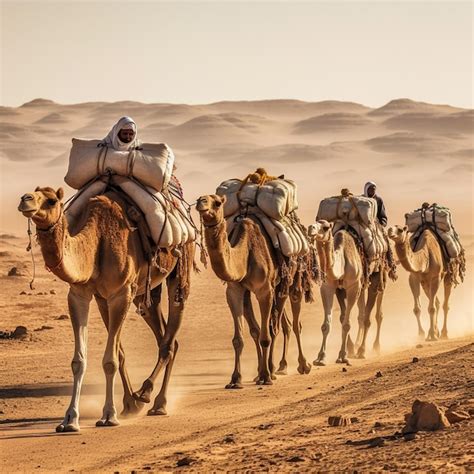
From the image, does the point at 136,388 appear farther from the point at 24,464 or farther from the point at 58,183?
the point at 58,183

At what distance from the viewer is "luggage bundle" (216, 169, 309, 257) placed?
16422 mm

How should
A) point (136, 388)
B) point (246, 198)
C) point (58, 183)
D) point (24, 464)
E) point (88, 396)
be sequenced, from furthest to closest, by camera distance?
point (58, 183) < point (246, 198) < point (136, 388) < point (88, 396) < point (24, 464)

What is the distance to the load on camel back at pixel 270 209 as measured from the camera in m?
16.4

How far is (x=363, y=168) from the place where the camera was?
425ft

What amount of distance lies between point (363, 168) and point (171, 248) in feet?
384

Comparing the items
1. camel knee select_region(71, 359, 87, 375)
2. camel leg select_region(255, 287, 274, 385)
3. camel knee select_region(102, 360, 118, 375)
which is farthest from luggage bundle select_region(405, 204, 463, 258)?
camel knee select_region(71, 359, 87, 375)

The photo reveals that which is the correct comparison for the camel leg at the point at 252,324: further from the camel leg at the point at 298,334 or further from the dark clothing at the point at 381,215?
the dark clothing at the point at 381,215

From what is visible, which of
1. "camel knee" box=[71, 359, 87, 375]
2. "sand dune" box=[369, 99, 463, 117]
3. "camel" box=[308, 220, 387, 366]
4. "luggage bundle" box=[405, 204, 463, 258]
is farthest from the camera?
"sand dune" box=[369, 99, 463, 117]

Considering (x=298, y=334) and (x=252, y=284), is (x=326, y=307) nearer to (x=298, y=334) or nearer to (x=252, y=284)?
(x=298, y=334)

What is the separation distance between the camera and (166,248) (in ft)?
43.2

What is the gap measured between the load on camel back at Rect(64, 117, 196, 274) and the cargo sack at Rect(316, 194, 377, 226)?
Result: 22.6 feet

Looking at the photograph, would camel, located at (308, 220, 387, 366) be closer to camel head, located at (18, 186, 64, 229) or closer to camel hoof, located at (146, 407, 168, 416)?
camel hoof, located at (146, 407, 168, 416)

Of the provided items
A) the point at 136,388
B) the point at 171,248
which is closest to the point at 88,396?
the point at 136,388

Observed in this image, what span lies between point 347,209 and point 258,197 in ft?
11.6
